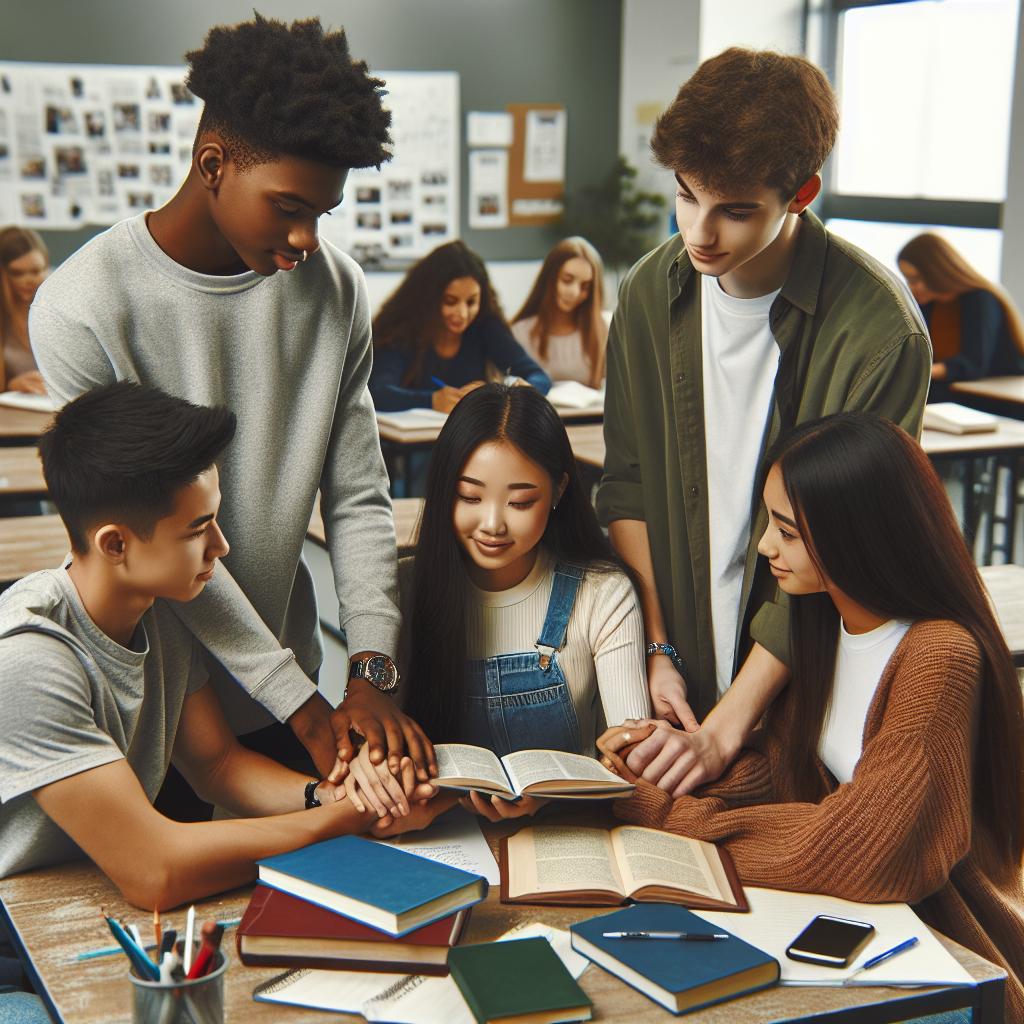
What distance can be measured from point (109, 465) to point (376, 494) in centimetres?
40

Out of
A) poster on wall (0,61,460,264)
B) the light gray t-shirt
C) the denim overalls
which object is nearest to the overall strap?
the denim overalls

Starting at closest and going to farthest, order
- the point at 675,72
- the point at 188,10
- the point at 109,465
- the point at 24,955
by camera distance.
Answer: the point at 24,955 < the point at 109,465 < the point at 188,10 < the point at 675,72

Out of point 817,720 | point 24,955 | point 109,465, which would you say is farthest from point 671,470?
point 24,955

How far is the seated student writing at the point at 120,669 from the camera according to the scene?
4.46 feet

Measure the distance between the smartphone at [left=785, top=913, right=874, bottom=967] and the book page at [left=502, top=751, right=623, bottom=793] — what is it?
27 centimetres

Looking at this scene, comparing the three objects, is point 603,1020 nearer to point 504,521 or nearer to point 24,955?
point 24,955

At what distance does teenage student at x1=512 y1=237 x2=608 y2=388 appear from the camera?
5.48m

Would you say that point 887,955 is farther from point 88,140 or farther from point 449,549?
point 88,140

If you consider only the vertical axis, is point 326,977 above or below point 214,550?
below

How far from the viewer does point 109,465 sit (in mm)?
1469

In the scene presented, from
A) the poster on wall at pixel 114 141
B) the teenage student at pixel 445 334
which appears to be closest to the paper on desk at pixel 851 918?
Result: the teenage student at pixel 445 334

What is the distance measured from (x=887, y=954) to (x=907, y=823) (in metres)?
0.18

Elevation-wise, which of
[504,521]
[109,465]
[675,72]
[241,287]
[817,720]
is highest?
[675,72]

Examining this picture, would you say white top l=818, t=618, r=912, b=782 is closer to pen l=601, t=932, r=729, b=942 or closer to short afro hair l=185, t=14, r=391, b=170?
pen l=601, t=932, r=729, b=942
